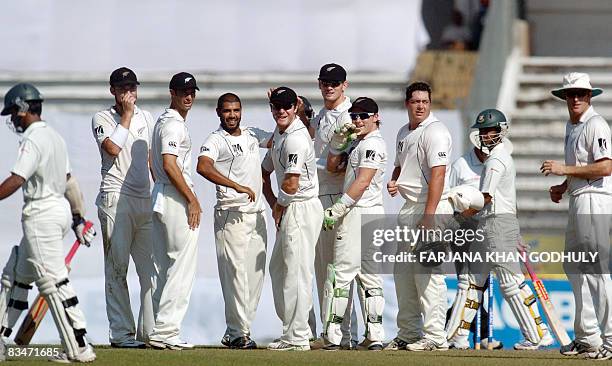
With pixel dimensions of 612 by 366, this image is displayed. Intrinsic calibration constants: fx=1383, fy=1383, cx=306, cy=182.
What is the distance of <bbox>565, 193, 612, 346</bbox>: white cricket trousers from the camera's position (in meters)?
9.71

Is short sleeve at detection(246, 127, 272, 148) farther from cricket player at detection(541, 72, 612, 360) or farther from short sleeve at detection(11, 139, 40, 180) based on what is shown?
short sleeve at detection(11, 139, 40, 180)

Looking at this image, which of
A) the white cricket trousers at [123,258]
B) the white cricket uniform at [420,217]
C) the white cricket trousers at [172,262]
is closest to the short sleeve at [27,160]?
the white cricket trousers at [172,262]

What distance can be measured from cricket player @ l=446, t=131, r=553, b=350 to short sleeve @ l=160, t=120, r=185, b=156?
8.67 feet

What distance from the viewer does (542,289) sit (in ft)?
40.5

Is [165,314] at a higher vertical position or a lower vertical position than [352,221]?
lower

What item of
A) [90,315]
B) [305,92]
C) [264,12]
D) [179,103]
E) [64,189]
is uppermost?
[264,12]

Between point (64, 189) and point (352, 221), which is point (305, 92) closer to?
point (352, 221)

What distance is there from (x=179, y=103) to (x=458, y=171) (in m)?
2.73

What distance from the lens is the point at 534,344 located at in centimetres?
1164

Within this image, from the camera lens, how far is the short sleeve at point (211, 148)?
34.4 feet

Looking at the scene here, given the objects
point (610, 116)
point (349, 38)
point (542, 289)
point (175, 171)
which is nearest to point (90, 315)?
point (175, 171)

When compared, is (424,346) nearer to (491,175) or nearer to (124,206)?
(491,175)

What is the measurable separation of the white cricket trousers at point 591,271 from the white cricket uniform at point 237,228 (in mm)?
2441

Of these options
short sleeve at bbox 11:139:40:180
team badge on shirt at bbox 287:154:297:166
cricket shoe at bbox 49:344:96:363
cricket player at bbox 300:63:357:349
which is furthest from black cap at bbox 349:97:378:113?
cricket shoe at bbox 49:344:96:363
